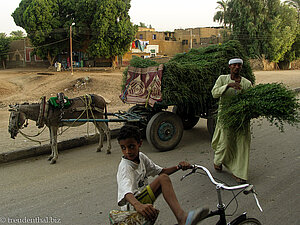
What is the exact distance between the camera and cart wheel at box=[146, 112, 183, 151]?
19.4 feet

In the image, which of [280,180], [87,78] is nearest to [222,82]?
[280,180]

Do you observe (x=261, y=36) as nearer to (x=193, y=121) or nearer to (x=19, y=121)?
(x=193, y=121)

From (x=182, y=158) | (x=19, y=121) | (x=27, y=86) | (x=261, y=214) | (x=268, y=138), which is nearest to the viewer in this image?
(x=261, y=214)

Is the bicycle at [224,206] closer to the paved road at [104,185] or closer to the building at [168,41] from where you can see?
the paved road at [104,185]

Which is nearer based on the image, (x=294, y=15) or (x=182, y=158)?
(x=182, y=158)

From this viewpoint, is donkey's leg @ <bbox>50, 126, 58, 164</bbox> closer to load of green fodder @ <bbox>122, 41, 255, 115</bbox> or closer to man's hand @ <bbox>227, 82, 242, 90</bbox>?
load of green fodder @ <bbox>122, 41, 255, 115</bbox>

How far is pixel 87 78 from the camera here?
17.6m

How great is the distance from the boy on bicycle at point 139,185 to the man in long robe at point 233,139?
79.4 inches

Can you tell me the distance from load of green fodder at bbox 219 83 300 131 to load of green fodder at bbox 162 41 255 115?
1603mm

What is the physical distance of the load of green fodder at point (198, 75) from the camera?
227 inches

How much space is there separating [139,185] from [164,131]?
11.3 ft

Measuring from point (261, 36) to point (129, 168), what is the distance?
36101 mm

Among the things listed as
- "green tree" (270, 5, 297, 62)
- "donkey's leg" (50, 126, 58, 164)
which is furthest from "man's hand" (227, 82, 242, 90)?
"green tree" (270, 5, 297, 62)

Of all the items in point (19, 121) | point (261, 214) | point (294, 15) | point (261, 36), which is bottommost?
point (261, 214)
